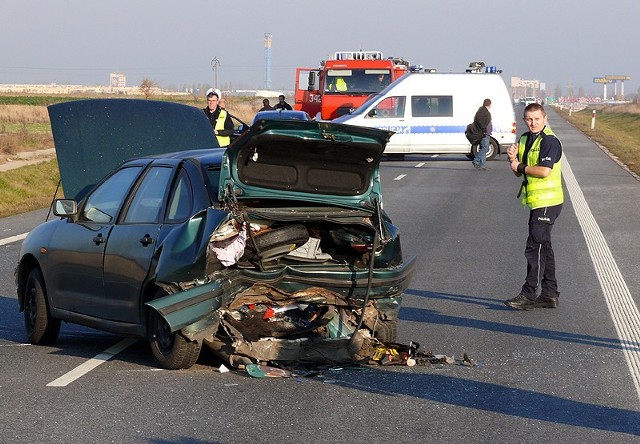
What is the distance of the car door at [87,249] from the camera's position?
27.3ft

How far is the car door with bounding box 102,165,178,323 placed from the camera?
25.8ft

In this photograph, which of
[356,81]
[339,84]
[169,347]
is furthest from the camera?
[356,81]

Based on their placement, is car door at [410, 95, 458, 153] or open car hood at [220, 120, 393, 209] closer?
open car hood at [220, 120, 393, 209]

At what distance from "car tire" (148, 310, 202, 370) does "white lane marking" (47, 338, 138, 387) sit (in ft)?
1.50

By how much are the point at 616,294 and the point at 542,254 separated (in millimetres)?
990

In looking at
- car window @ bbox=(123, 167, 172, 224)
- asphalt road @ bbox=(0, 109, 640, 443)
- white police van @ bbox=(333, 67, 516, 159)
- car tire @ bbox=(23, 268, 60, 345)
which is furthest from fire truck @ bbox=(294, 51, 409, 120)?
car window @ bbox=(123, 167, 172, 224)

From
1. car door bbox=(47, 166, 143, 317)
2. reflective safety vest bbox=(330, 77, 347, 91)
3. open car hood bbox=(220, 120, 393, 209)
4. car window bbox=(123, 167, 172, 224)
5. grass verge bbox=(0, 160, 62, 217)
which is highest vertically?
reflective safety vest bbox=(330, 77, 347, 91)

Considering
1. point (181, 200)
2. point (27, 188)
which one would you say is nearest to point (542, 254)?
point (181, 200)

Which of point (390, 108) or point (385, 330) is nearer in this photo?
point (385, 330)

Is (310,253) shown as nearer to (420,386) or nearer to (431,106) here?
(420,386)

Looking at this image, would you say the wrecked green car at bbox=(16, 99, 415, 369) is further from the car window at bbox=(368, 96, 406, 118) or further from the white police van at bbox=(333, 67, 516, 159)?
the car window at bbox=(368, 96, 406, 118)

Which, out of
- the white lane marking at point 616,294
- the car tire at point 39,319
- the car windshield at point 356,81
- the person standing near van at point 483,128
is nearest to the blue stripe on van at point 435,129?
the person standing near van at point 483,128

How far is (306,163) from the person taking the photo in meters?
7.80

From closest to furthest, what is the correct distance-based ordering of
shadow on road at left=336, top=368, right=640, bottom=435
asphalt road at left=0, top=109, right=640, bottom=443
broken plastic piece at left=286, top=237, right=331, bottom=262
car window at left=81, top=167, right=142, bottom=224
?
asphalt road at left=0, top=109, right=640, bottom=443
shadow on road at left=336, top=368, right=640, bottom=435
broken plastic piece at left=286, top=237, right=331, bottom=262
car window at left=81, top=167, right=142, bottom=224
